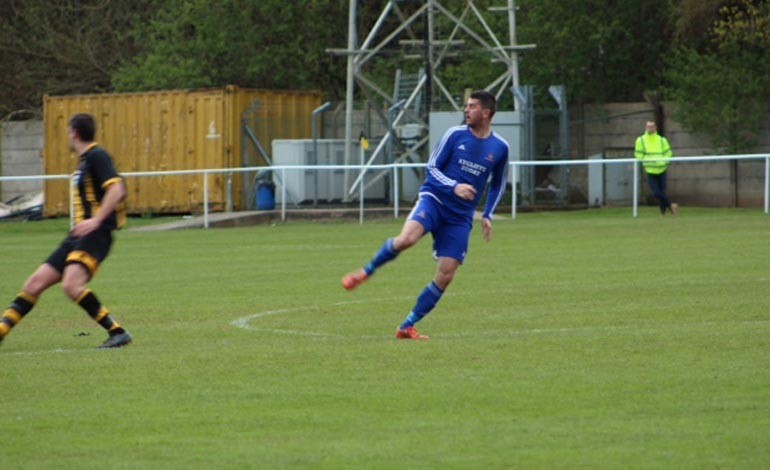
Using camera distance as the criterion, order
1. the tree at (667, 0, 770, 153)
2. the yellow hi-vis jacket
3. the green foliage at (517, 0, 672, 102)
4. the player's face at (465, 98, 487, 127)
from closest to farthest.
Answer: the player's face at (465, 98, 487, 127)
the yellow hi-vis jacket
the tree at (667, 0, 770, 153)
the green foliage at (517, 0, 672, 102)

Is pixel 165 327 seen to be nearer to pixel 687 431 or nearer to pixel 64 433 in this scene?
pixel 64 433

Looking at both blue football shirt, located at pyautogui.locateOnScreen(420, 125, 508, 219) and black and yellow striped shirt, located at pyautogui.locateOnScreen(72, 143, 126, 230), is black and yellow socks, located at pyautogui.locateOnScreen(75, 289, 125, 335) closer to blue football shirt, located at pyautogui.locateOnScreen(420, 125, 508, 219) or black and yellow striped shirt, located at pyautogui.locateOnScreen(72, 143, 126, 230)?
black and yellow striped shirt, located at pyautogui.locateOnScreen(72, 143, 126, 230)

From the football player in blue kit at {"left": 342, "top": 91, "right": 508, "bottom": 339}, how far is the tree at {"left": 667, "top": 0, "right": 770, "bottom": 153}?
2465cm

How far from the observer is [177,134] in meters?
38.1

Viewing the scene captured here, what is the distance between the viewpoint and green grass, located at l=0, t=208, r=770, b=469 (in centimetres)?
762

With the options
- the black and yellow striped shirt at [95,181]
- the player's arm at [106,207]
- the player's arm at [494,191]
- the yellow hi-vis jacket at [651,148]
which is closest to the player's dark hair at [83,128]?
the black and yellow striped shirt at [95,181]

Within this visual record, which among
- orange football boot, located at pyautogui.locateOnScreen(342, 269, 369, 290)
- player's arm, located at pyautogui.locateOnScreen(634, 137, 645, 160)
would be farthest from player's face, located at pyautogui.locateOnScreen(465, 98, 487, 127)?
player's arm, located at pyautogui.locateOnScreen(634, 137, 645, 160)

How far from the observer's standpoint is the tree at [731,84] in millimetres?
36125

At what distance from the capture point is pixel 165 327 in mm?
13719

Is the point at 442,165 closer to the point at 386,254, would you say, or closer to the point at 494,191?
the point at 494,191

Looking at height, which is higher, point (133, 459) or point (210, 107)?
point (210, 107)

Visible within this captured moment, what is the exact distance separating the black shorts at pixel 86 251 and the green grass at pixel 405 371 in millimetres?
674

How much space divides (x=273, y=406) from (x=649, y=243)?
15.0 metres

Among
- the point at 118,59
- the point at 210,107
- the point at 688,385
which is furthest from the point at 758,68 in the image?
the point at 688,385
